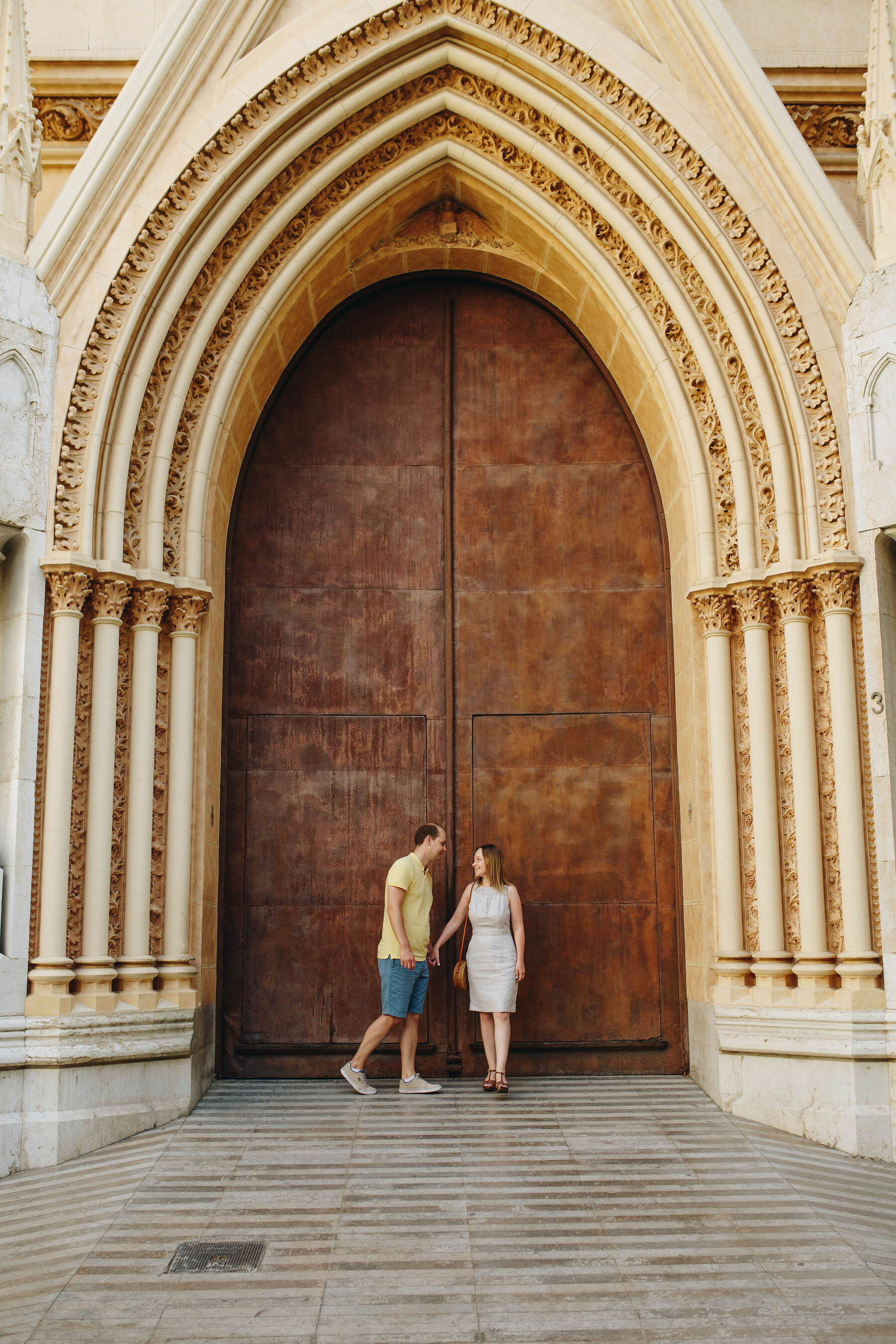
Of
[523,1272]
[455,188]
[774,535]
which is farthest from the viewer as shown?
[455,188]

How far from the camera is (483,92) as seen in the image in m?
7.15

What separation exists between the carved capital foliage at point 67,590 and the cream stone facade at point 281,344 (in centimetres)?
2

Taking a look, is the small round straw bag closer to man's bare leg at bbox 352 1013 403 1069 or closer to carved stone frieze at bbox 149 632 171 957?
man's bare leg at bbox 352 1013 403 1069

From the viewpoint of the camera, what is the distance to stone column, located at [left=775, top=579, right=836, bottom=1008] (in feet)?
19.9

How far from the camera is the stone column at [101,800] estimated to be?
5980 millimetres

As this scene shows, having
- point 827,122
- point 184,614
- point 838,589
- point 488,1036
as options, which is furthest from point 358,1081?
point 827,122

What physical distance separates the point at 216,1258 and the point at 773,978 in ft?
10.8

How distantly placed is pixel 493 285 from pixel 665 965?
4462mm


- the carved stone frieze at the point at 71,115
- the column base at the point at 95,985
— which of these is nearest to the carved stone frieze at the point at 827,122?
the carved stone frieze at the point at 71,115

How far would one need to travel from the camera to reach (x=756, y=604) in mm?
6574

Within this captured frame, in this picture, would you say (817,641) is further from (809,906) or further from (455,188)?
(455,188)

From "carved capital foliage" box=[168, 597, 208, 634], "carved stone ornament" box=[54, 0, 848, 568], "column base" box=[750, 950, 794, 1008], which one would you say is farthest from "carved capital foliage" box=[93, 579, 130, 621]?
"column base" box=[750, 950, 794, 1008]

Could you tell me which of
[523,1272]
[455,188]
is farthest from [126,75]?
[523,1272]

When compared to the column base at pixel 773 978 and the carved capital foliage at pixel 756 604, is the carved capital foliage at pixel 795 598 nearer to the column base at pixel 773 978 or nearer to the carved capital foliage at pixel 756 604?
the carved capital foliage at pixel 756 604
